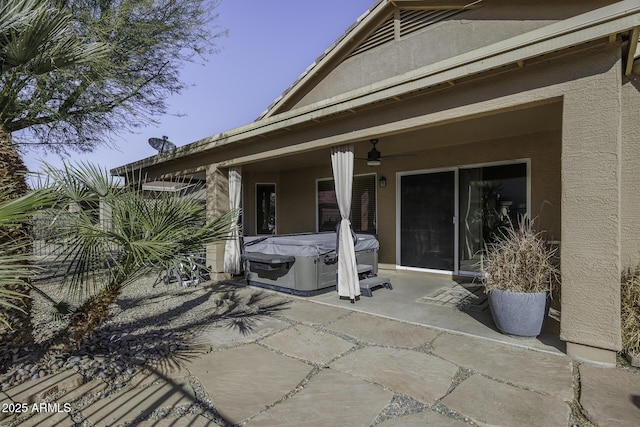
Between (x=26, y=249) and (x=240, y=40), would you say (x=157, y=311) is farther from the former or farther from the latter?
(x=240, y=40)

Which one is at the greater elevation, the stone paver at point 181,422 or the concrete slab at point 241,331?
the stone paver at point 181,422

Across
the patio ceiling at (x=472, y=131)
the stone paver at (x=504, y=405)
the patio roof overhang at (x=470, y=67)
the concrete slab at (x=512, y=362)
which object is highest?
the patio roof overhang at (x=470, y=67)

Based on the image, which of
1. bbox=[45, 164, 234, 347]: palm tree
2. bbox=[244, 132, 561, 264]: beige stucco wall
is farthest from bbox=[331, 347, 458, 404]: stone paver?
bbox=[244, 132, 561, 264]: beige stucco wall

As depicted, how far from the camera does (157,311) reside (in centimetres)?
495

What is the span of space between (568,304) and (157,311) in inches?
201

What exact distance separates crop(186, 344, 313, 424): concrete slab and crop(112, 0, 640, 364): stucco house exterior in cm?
260

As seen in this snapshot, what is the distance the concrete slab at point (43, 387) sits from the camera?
2443mm

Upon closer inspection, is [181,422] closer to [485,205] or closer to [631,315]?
[631,315]

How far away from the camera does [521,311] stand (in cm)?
348

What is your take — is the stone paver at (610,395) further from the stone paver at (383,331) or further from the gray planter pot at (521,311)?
the stone paver at (383,331)

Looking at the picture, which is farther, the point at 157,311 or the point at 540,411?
the point at 157,311

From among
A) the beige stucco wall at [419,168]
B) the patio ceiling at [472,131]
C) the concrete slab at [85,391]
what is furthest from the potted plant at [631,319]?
the concrete slab at [85,391]

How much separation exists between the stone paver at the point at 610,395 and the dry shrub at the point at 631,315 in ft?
1.11

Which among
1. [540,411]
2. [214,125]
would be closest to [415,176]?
[540,411]
